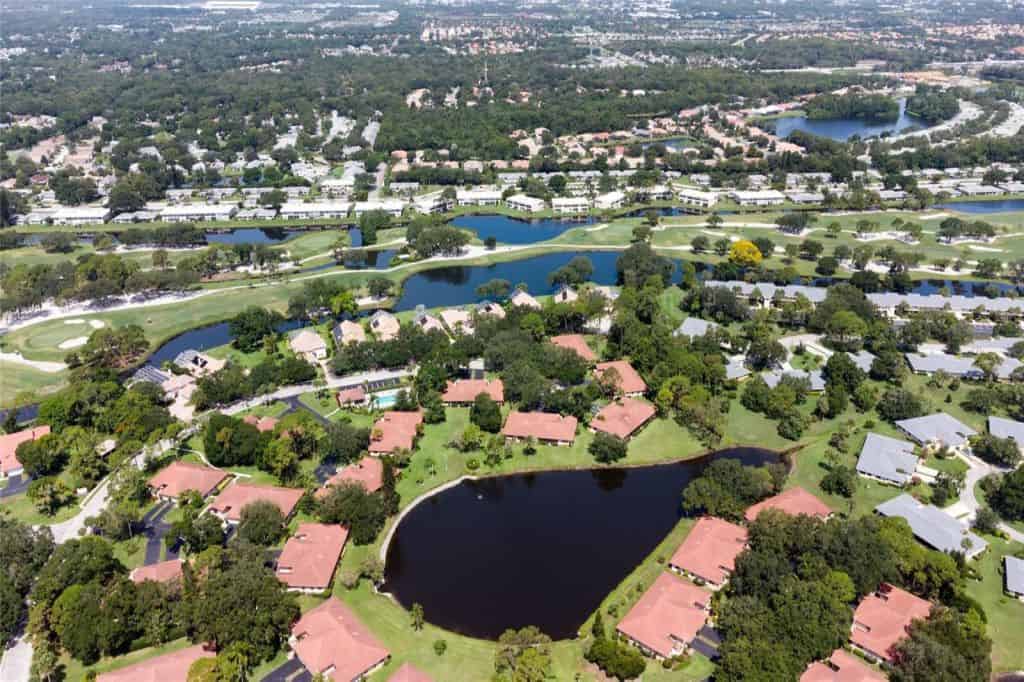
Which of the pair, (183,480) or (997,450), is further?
(997,450)

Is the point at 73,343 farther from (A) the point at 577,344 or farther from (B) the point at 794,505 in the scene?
(B) the point at 794,505

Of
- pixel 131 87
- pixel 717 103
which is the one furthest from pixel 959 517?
pixel 131 87

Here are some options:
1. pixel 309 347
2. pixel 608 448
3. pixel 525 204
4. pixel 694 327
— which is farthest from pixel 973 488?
pixel 525 204

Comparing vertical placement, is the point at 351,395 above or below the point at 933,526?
below

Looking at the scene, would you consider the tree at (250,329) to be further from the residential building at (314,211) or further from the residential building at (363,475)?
the residential building at (314,211)

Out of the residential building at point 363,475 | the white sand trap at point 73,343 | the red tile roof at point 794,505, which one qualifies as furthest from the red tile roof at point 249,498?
the white sand trap at point 73,343

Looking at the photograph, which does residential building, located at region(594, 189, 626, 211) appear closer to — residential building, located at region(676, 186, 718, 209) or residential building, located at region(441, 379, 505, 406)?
residential building, located at region(676, 186, 718, 209)
